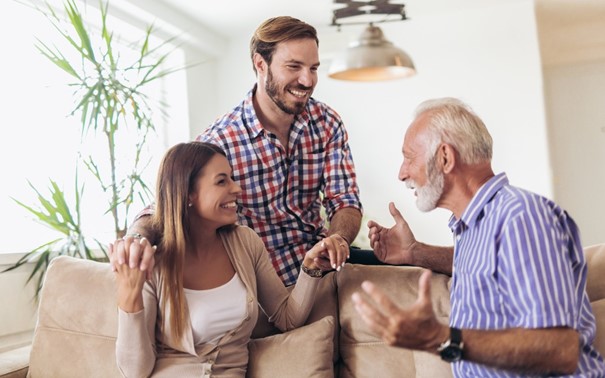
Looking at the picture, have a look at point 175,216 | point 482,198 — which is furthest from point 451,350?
point 175,216

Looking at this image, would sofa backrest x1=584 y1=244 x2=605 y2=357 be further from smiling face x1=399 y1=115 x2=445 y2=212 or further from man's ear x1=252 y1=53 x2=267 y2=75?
man's ear x1=252 y1=53 x2=267 y2=75

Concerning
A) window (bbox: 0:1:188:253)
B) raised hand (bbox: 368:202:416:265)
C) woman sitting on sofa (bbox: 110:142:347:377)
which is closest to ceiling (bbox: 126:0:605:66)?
window (bbox: 0:1:188:253)

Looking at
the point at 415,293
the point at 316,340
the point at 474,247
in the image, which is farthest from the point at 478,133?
the point at 316,340

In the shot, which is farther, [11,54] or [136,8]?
[136,8]

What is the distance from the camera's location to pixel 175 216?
79.7 inches

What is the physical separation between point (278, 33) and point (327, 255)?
943 mm

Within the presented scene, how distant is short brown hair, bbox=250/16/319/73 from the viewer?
253 cm

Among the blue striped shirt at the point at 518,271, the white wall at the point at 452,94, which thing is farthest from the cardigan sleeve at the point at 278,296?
the white wall at the point at 452,94

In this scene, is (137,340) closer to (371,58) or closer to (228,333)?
(228,333)

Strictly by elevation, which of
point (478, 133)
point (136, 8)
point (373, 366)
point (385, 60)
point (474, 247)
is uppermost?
point (136, 8)

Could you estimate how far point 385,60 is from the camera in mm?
4102

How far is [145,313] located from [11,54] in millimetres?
2858

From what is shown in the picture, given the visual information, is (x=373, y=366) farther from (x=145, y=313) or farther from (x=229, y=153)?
(x=229, y=153)

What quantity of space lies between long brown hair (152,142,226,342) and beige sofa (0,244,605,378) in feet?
1.05
